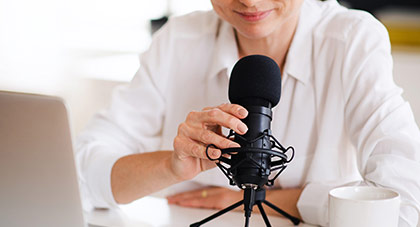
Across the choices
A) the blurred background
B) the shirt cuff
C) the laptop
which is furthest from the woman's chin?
the blurred background

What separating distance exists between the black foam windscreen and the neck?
485mm

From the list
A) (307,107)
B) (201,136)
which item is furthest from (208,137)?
(307,107)

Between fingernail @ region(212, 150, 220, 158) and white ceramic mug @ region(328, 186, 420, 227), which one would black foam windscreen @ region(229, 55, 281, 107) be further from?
white ceramic mug @ region(328, 186, 420, 227)

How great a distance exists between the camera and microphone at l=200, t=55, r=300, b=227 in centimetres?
88

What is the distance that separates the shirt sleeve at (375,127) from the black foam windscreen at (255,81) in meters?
0.33

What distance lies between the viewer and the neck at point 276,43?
1469mm

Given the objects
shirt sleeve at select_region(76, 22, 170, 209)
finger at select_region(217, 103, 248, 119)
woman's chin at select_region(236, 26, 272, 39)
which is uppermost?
woman's chin at select_region(236, 26, 272, 39)

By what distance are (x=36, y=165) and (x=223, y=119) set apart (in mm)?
298

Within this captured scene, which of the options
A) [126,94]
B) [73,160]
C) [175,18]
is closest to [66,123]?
[73,160]

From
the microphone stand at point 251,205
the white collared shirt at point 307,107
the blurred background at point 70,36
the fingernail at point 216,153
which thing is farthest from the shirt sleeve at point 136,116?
the blurred background at point 70,36

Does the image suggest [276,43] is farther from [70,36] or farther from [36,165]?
[70,36]

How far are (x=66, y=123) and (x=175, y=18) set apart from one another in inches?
31.0

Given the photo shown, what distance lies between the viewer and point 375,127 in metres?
1.27

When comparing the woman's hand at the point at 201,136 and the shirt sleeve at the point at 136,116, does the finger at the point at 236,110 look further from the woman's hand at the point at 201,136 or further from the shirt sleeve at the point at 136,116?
the shirt sleeve at the point at 136,116
